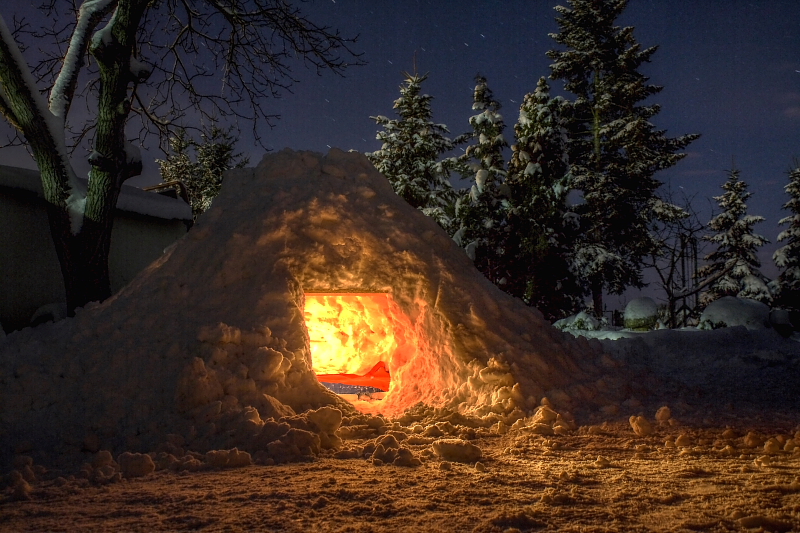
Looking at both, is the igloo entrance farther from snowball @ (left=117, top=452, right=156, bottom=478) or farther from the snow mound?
the snow mound

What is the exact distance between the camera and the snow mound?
11.8 m

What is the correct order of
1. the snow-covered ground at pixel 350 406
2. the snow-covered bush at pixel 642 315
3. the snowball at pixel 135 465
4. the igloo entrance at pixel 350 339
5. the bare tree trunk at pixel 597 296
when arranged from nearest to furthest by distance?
the snow-covered ground at pixel 350 406 < the snowball at pixel 135 465 < the igloo entrance at pixel 350 339 < the snow-covered bush at pixel 642 315 < the bare tree trunk at pixel 597 296

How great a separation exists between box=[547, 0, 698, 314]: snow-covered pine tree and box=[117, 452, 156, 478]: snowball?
16.9 meters

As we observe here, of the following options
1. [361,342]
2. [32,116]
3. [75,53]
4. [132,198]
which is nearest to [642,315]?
[361,342]

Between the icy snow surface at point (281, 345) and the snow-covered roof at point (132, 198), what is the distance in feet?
9.28

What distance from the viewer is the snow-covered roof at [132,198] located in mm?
7738

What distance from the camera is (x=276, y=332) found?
5137mm

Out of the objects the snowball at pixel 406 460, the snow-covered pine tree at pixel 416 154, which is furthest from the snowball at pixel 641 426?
the snow-covered pine tree at pixel 416 154

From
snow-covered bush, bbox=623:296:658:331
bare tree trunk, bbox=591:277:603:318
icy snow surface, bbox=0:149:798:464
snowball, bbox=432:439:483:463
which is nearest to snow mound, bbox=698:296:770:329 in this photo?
snow-covered bush, bbox=623:296:658:331

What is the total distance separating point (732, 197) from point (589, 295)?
8.12m

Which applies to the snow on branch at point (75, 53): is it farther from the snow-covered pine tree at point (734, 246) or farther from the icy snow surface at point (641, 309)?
the snow-covered pine tree at point (734, 246)

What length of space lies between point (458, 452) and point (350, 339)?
4.13 metres

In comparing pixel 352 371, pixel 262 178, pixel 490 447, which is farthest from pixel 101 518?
pixel 352 371

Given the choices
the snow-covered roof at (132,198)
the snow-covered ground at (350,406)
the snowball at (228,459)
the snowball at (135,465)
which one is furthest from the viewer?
the snow-covered roof at (132,198)
